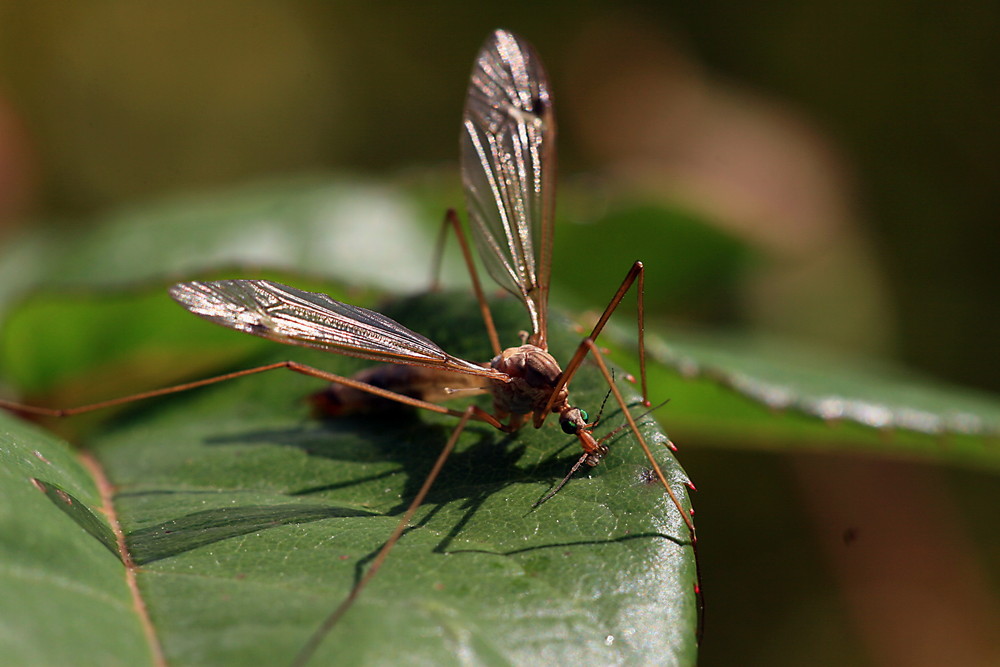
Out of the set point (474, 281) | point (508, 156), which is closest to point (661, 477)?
point (474, 281)

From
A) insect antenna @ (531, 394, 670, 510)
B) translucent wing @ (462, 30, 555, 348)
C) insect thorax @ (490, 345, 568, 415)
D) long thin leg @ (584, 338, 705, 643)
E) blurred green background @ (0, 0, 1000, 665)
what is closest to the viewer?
long thin leg @ (584, 338, 705, 643)

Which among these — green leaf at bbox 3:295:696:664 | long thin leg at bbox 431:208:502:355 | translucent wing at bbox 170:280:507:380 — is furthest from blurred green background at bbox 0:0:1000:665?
translucent wing at bbox 170:280:507:380

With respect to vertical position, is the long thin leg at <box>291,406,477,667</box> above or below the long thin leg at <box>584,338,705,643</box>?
below

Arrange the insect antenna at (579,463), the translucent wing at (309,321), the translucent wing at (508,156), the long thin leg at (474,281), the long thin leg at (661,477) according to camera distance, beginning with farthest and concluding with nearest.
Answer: the translucent wing at (508,156) → the long thin leg at (474,281) → the translucent wing at (309,321) → the insect antenna at (579,463) → the long thin leg at (661,477)

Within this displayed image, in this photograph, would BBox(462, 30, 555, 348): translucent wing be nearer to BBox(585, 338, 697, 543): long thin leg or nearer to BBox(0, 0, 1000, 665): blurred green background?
BBox(585, 338, 697, 543): long thin leg

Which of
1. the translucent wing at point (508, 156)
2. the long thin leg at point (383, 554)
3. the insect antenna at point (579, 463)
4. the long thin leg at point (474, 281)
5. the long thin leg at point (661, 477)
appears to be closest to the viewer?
A: the long thin leg at point (383, 554)

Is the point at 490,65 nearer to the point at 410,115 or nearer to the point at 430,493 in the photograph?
the point at 430,493

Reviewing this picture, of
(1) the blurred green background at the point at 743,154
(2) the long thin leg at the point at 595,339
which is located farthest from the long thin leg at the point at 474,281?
(1) the blurred green background at the point at 743,154

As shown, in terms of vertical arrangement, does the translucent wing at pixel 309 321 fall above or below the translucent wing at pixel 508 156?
below

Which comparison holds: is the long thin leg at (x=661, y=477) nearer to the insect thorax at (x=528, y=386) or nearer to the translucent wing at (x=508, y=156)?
the insect thorax at (x=528, y=386)
